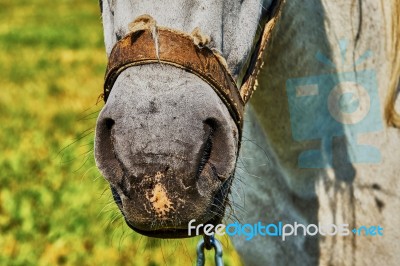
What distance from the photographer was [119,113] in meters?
1.79

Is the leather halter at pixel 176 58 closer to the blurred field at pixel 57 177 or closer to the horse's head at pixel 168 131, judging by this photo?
the horse's head at pixel 168 131

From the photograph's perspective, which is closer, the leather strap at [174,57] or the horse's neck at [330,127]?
the leather strap at [174,57]

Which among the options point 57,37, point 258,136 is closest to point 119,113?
point 258,136

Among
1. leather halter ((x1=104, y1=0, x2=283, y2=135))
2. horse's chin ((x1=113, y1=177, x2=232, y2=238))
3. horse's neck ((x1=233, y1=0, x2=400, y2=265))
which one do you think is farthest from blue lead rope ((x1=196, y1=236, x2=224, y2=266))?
leather halter ((x1=104, y1=0, x2=283, y2=135))

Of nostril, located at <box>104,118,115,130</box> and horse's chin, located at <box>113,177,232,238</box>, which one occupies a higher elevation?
nostril, located at <box>104,118,115,130</box>

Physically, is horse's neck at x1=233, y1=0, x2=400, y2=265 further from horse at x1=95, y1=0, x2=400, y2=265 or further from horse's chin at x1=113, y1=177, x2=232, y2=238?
horse's chin at x1=113, y1=177, x2=232, y2=238

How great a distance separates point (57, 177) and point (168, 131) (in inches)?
165

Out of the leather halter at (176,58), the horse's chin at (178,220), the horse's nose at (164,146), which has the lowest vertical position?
the horse's chin at (178,220)

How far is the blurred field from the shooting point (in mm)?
4489

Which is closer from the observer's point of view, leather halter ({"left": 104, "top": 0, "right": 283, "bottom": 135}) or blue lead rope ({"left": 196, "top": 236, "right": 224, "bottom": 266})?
leather halter ({"left": 104, "top": 0, "right": 283, "bottom": 135})

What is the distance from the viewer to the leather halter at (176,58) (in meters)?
1.85

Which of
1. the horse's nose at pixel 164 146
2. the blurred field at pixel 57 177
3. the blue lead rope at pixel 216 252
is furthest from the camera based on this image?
the blurred field at pixel 57 177

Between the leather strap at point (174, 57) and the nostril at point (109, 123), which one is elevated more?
the leather strap at point (174, 57)

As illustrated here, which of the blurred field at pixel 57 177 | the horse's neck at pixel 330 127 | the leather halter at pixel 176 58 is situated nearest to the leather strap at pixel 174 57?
the leather halter at pixel 176 58
